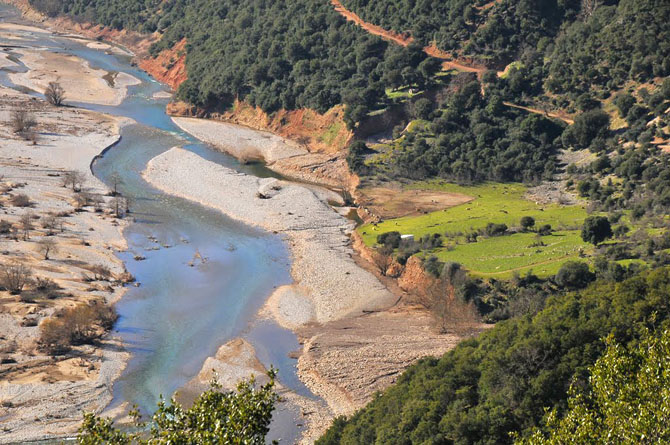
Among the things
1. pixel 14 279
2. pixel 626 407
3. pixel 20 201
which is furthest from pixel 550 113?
pixel 626 407

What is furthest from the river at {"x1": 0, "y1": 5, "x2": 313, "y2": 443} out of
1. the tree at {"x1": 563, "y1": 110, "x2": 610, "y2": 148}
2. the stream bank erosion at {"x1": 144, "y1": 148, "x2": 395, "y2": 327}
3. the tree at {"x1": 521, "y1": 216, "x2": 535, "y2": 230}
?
the tree at {"x1": 563, "y1": 110, "x2": 610, "y2": 148}

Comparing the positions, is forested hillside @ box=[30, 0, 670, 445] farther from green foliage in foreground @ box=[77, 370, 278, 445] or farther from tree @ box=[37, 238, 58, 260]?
tree @ box=[37, 238, 58, 260]

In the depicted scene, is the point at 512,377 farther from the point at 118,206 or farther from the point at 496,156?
the point at 496,156

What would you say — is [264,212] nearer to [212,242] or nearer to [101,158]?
[212,242]

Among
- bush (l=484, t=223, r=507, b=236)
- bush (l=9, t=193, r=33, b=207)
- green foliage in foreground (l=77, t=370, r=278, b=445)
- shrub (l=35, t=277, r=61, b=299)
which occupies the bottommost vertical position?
bush (l=9, t=193, r=33, b=207)

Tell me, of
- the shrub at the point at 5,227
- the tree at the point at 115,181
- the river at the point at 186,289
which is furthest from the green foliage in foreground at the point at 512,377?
the tree at the point at 115,181

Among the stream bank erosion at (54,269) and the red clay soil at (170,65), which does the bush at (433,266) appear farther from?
the red clay soil at (170,65)

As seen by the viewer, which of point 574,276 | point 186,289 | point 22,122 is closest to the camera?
point 574,276
